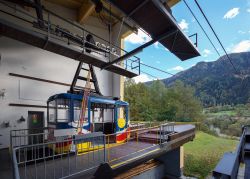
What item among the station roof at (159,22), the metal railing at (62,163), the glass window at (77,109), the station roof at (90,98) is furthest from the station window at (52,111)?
the station roof at (159,22)

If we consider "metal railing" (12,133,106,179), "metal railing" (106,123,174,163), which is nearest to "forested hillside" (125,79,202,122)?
"metal railing" (106,123,174,163)

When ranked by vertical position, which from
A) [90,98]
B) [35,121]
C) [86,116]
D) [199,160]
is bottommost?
[199,160]

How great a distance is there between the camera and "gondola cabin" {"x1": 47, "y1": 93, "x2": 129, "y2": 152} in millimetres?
6246

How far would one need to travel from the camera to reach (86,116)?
263 inches

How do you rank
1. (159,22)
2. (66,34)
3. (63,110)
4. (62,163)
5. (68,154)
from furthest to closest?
(66,34), (63,110), (62,163), (159,22), (68,154)

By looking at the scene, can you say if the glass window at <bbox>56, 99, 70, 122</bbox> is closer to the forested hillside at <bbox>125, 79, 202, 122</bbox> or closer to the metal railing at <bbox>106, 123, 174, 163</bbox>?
the metal railing at <bbox>106, 123, 174, 163</bbox>

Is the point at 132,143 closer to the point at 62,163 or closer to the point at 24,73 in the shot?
the point at 62,163

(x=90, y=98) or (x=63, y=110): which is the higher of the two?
(x=90, y=98)

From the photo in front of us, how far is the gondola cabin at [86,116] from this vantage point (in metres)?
6.25

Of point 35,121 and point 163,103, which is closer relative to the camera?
point 35,121

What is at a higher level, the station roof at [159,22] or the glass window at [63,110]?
the station roof at [159,22]

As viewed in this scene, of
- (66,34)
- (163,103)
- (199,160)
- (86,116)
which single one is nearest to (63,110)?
(86,116)

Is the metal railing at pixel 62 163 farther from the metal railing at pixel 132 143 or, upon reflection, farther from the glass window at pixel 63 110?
the glass window at pixel 63 110

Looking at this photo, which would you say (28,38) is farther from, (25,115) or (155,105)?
(155,105)
